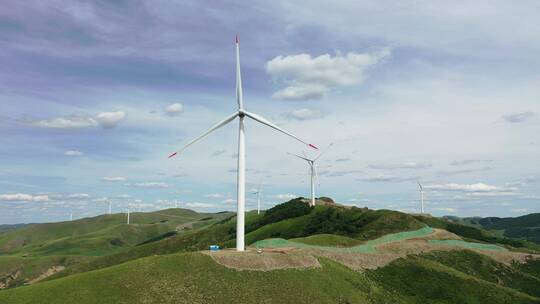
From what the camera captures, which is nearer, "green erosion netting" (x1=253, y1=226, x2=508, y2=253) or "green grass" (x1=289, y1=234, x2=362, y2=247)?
"green erosion netting" (x1=253, y1=226, x2=508, y2=253)

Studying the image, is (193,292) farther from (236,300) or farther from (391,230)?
(391,230)

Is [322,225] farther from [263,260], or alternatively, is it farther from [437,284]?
[263,260]

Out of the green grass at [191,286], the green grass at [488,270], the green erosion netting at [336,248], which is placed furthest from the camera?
the green erosion netting at [336,248]

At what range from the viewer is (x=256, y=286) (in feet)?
204

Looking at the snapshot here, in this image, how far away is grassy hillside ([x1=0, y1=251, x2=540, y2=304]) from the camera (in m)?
55.4

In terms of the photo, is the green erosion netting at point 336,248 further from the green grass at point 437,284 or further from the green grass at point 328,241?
the green grass at point 437,284

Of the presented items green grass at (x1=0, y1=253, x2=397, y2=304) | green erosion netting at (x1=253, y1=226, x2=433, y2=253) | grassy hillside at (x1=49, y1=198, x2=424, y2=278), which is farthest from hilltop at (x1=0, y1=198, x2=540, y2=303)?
grassy hillside at (x1=49, y1=198, x2=424, y2=278)

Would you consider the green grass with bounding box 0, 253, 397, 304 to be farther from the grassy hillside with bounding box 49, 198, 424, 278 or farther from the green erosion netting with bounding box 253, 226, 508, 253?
the grassy hillside with bounding box 49, 198, 424, 278

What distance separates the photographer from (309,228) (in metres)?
153

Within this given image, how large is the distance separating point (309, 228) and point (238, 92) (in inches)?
3353

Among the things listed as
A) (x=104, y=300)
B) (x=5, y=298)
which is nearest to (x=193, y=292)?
(x=104, y=300)

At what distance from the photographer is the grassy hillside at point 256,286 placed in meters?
55.4

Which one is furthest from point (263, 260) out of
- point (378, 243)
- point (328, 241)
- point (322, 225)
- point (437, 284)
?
point (322, 225)

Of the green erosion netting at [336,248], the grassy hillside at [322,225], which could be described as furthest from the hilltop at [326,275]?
the grassy hillside at [322,225]
